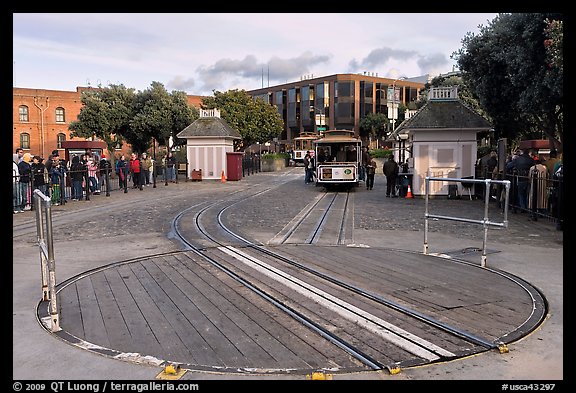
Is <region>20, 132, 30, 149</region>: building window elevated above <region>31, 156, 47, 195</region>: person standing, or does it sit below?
above

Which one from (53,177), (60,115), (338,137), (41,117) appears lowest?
(53,177)

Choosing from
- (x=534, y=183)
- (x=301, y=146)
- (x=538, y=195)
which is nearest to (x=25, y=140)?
(x=301, y=146)

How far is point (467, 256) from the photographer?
28.2 feet

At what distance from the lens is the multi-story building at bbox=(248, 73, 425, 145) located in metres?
78.4

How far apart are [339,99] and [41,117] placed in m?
44.7

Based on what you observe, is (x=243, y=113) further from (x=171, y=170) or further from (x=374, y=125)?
(x=374, y=125)

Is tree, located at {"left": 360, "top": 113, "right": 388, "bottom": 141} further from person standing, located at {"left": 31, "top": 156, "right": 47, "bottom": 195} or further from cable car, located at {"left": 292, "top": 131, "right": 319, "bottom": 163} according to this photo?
person standing, located at {"left": 31, "top": 156, "right": 47, "bottom": 195}

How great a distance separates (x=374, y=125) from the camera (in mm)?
74312

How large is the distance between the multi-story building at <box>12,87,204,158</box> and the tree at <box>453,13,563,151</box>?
42.2 m

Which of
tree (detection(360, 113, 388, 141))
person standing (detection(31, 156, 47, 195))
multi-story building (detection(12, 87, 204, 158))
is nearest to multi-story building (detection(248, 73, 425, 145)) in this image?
tree (detection(360, 113, 388, 141))

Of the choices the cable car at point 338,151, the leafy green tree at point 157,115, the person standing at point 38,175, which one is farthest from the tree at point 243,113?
the person standing at point 38,175

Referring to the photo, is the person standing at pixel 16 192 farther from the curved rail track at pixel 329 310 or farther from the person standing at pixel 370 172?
the person standing at pixel 370 172

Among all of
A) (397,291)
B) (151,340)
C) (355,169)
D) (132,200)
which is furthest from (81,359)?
(355,169)
